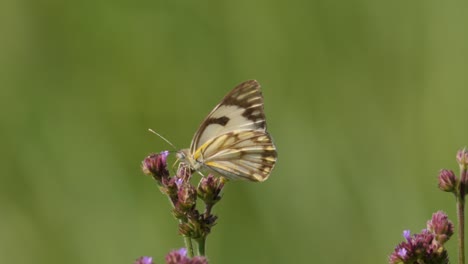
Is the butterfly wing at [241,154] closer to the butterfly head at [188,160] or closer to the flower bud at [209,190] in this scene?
the butterfly head at [188,160]

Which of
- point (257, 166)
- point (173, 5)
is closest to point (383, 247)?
point (257, 166)

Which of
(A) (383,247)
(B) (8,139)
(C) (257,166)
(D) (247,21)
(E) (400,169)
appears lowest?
(A) (383,247)

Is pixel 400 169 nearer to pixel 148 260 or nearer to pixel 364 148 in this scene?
pixel 364 148

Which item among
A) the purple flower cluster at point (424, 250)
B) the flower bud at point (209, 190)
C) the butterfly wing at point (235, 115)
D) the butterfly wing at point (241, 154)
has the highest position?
the butterfly wing at point (235, 115)

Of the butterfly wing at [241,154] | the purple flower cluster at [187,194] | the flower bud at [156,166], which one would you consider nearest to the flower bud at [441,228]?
the butterfly wing at [241,154]

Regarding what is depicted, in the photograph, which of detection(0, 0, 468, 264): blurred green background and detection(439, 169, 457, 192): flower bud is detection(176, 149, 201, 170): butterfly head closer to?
detection(439, 169, 457, 192): flower bud

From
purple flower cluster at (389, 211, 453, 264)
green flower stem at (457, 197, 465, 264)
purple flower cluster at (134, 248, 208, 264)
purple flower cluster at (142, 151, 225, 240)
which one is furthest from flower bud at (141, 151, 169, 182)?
green flower stem at (457, 197, 465, 264)

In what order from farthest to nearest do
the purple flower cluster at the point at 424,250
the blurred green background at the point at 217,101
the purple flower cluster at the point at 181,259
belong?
the blurred green background at the point at 217,101 → the purple flower cluster at the point at 424,250 → the purple flower cluster at the point at 181,259
